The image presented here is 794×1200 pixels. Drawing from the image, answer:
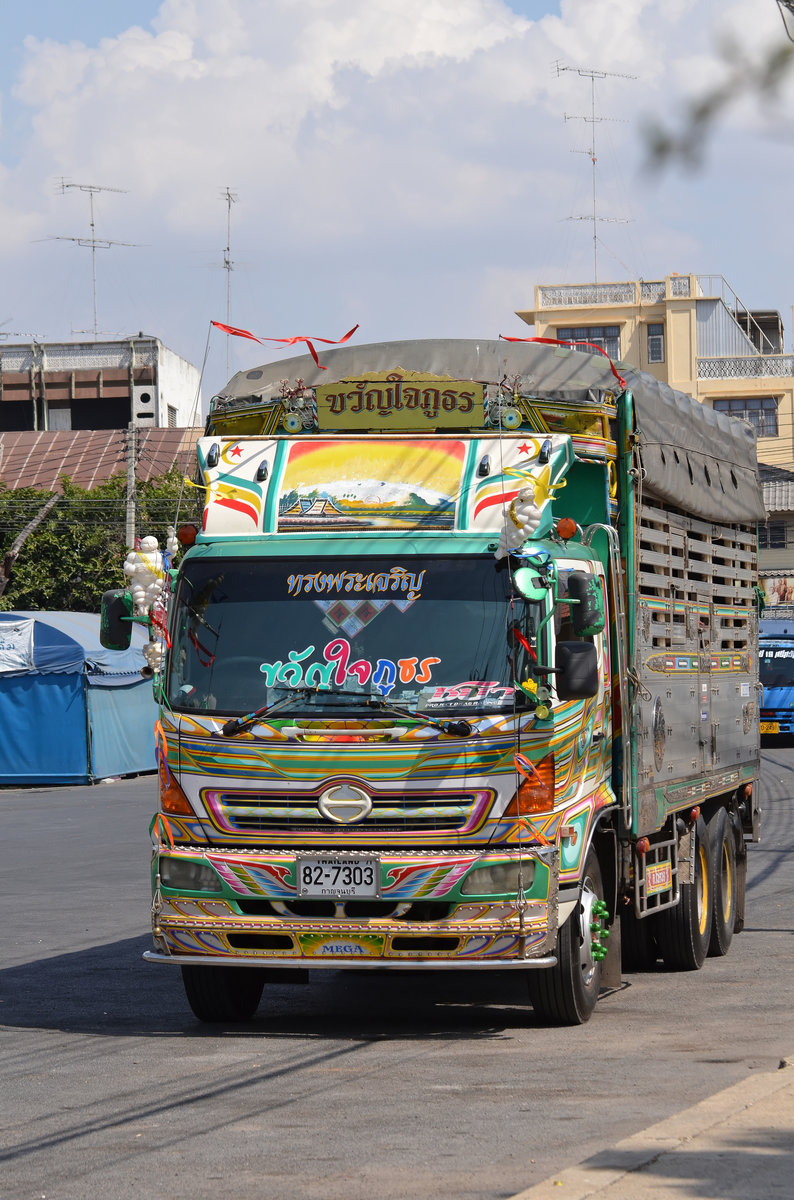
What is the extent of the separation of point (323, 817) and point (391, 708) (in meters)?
0.62

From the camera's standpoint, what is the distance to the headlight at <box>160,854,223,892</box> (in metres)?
8.41

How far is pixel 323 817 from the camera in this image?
27.2ft

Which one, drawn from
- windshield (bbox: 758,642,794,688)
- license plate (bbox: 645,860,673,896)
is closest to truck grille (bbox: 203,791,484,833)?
license plate (bbox: 645,860,673,896)

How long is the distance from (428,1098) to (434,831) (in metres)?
1.46

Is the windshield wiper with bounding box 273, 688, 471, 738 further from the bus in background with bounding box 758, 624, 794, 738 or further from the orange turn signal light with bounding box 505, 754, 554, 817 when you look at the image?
the bus in background with bounding box 758, 624, 794, 738

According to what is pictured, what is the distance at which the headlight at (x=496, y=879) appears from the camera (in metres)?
8.15

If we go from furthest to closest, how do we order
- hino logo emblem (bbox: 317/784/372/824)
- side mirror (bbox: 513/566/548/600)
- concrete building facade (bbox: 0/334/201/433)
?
concrete building facade (bbox: 0/334/201/433)
side mirror (bbox: 513/566/548/600)
hino logo emblem (bbox: 317/784/372/824)

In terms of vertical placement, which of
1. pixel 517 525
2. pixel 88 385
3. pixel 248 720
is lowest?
pixel 248 720

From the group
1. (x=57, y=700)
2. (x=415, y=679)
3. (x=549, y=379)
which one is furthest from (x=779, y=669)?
(x=415, y=679)

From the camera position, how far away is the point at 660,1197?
17.1 feet

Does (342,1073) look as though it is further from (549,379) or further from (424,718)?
(549,379)

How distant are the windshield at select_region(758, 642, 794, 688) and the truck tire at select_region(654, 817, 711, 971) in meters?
24.8

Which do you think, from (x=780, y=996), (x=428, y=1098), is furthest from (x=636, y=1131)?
(x=780, y=996)

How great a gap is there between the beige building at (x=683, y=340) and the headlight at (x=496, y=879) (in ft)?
196
